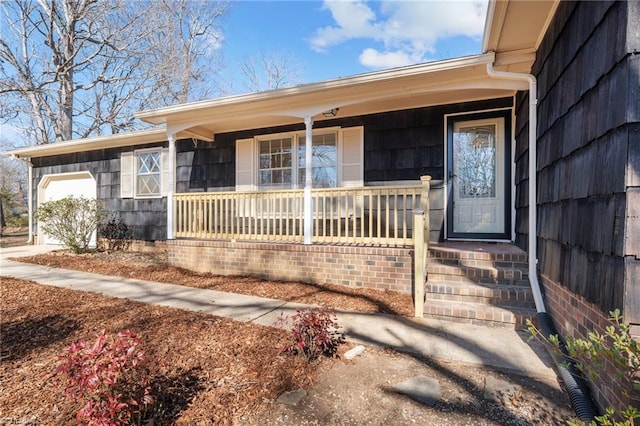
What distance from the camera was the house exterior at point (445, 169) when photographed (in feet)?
6.64

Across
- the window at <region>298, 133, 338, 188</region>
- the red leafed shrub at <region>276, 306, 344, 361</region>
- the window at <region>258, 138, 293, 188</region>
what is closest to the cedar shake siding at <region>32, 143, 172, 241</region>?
the window at <region>258, 138, 293, 188</region>

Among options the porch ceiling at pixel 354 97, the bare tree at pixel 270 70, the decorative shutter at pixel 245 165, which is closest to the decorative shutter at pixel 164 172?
the porch ceiling at pixel 354 97

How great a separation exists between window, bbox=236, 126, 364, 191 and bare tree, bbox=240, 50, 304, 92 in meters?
14.3

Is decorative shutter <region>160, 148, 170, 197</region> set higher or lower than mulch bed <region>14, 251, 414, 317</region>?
higher

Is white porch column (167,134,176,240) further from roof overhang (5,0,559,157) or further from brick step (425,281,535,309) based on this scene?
brick step (425,281,535,309)

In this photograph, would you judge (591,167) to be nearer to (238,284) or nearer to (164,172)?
(238,284)

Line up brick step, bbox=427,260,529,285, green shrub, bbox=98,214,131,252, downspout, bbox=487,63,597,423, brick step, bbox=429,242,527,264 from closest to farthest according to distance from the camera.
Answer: downspout, bbox=487,63,597,423 < brick step, bbox=427,260,529,285 < brick step, bbox=429,242,527,264 < green shrub, bbox=98,214,131,252

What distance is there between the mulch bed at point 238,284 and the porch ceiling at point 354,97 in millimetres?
2731

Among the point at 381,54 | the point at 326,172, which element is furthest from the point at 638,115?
the point at 381,54

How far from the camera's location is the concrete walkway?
8.87 feet

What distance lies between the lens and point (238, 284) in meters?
5.22

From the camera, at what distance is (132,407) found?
5.73ft

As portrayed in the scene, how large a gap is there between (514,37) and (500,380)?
137 inches

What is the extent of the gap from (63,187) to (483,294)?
11428 millimetres
